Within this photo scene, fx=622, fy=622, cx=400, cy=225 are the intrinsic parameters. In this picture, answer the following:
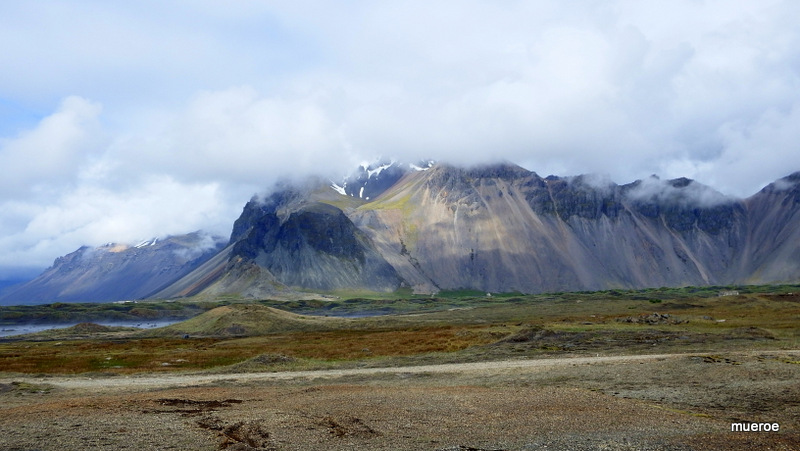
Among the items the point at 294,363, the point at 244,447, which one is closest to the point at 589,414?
the point at 244,447

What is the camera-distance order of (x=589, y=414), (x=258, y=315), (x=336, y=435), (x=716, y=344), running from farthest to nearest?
(x=258, y=315) < (x=716, y=344) < (x=589, y=414) < (x=336, y=435)

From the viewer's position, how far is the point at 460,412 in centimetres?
2967

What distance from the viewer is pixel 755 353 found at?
47562 mm

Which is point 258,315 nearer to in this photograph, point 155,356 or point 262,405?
point 155,356

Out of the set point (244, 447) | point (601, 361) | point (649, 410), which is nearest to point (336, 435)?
point (244, 447)

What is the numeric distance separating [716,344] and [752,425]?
126 feet

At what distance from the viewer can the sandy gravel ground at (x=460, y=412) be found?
23938mm

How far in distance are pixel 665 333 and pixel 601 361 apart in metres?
27.1

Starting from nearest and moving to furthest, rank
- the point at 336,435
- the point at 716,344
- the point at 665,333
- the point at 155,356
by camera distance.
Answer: the point at 336,435 → the point at 716,344 → the point at 665,333 → the point at 155,356

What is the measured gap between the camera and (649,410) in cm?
2877

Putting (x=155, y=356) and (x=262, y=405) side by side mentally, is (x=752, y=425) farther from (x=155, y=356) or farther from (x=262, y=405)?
(x=155, y=356)

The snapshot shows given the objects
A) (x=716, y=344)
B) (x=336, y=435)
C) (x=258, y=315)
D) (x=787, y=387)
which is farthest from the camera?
(x=258, y=315)

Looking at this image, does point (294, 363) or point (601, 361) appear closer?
point (601, 361)

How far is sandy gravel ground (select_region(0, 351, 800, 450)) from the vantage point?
23.9 metres
